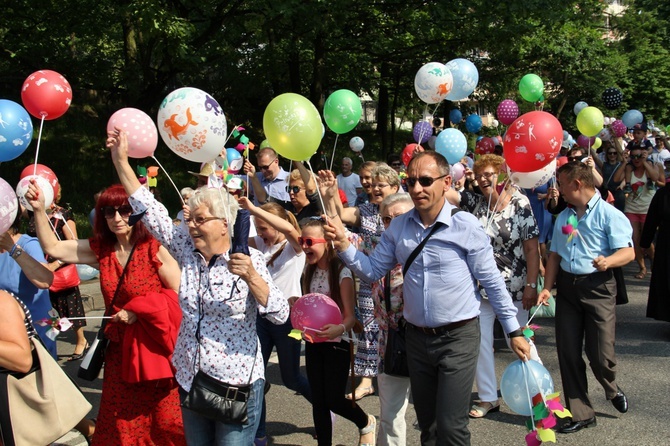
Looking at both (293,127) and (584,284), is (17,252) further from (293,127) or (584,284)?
(584,284)

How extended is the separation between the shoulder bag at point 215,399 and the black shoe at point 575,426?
271 cm

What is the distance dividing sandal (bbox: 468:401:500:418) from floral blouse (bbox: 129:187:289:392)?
2463 mm

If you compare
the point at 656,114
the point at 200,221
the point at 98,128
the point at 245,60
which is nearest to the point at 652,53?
the point at 656,114

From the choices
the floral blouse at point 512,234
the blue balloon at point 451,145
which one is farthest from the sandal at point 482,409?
the blue balloon at point 451,145

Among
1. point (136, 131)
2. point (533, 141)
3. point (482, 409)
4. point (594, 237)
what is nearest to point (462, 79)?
point (533, 141)

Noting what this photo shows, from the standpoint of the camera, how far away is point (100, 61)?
609 inches

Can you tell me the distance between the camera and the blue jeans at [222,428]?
11.2 ft

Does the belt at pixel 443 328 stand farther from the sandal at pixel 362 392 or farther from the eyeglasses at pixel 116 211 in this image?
the sandal at pixel 362 392

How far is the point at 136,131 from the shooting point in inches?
181

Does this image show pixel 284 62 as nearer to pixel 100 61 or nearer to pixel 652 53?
pixel 100 61

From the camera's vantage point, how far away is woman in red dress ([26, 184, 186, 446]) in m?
4.05

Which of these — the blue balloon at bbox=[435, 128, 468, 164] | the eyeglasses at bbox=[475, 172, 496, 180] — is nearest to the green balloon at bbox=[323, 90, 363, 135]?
the eyeglasses at bbox=[475, 172, 496, 180]

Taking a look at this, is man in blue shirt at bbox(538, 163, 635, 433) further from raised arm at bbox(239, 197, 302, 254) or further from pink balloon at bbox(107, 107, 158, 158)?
pink balloon at bbox(107, 107, 158, 158)

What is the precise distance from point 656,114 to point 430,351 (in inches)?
1447
